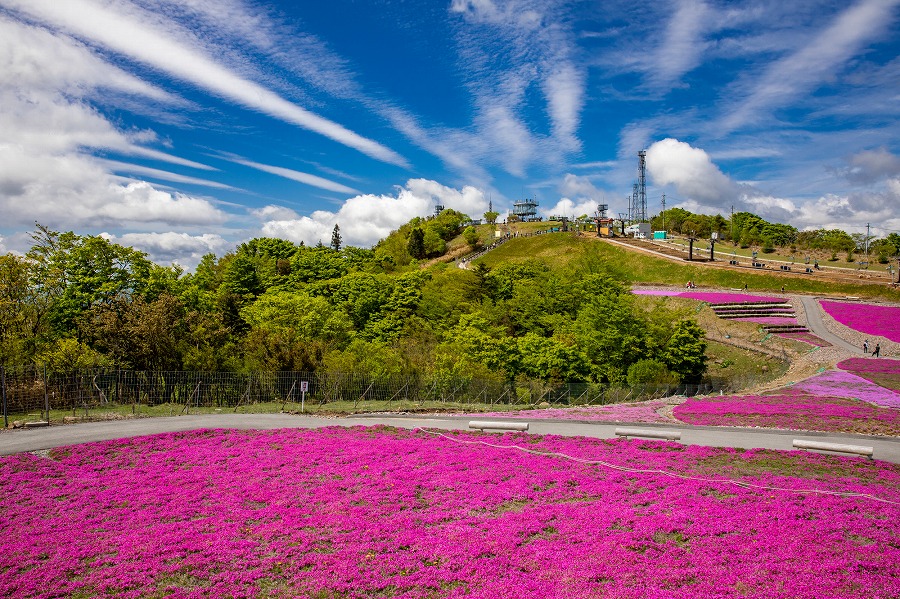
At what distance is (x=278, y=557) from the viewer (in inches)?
427

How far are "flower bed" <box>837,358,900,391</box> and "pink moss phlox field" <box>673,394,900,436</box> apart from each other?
815 cm

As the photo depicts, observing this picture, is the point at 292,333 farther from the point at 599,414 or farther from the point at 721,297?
the point at 721,297

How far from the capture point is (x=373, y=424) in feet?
84.5

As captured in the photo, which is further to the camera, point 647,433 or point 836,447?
point 647,433

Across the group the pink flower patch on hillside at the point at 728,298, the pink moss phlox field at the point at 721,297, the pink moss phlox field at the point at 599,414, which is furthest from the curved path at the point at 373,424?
the pink moss phlox field at the point at 721,297

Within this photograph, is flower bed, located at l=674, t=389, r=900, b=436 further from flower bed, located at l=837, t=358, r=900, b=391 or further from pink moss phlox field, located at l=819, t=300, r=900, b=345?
pink moss phlox field, located at l=819, t=300, r=900, b=345

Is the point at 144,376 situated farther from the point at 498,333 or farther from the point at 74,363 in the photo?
the point at 498,333

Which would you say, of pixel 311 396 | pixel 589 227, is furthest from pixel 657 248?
pixel 311 396

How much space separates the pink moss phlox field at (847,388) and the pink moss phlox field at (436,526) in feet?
58.2

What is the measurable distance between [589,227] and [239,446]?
468ft

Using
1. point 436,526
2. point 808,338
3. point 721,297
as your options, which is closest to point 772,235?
point 721,297

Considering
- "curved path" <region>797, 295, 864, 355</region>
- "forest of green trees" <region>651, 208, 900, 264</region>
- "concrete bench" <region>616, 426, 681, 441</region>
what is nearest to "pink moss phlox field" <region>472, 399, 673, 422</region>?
"concrete bench" <region>616, 426, 681, 441</region>

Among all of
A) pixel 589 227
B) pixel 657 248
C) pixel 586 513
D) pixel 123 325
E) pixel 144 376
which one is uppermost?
pixel 589 227

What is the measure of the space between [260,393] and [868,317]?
214 ft
